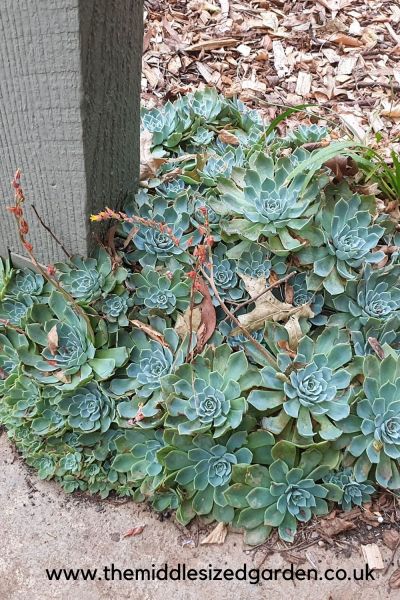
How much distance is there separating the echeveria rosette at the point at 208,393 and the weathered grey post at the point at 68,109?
0.48 meters

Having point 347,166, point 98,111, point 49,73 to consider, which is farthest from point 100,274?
point 347,166

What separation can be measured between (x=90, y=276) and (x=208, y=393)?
1.57 ft

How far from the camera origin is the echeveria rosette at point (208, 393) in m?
1.45

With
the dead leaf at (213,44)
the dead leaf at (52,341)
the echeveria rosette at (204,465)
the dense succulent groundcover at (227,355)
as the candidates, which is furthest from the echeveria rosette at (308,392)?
the dead leaf at (213,44)

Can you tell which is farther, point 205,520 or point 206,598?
point 205,520

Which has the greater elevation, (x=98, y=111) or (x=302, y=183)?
(x=98, y=111)

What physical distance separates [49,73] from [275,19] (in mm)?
2082

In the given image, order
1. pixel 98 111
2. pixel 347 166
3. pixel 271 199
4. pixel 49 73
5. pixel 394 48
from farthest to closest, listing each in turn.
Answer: pixel 394 48, pixel 347 166, pixel 271 199, pixel 98 111, pixel 49 73

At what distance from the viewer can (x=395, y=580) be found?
1.44 meters

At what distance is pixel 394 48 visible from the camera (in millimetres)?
2979

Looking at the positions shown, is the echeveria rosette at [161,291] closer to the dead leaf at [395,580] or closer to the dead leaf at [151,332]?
the dead leaf at [151,332]

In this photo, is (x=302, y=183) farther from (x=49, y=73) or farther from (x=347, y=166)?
(x=49, y=73)

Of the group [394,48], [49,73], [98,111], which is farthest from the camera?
[394,48]

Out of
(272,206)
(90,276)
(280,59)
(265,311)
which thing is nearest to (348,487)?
(265,311)
